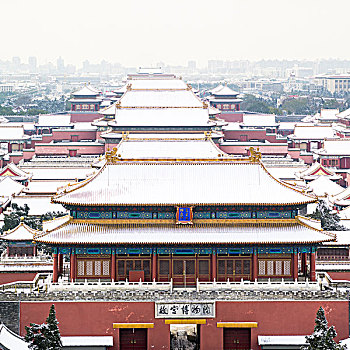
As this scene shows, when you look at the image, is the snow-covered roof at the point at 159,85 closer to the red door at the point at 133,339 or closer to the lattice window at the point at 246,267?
the lattice window at the point at 246,267

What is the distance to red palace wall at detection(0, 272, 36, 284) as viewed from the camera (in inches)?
1367

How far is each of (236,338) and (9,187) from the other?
2383 centimetres

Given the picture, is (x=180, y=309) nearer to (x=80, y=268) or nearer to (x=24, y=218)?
(x=80, y=268)

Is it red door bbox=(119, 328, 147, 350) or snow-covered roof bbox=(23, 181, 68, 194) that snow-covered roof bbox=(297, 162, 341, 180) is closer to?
snow-covered roof bbox=(23, 181, 68, 194)

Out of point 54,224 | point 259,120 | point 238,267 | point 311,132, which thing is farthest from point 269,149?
point 54,224

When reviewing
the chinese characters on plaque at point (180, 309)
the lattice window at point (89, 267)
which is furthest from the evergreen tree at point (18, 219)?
the chinese characters on plaque at point (180, 309)

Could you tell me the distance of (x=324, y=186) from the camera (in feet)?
166

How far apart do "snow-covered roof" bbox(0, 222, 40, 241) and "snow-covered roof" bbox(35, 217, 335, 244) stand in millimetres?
7227

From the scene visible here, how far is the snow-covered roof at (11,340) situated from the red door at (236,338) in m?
7.15

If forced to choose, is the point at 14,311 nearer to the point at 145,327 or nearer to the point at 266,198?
the point at 145,327

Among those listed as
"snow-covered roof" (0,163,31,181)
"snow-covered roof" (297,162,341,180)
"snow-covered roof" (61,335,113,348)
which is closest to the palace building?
"snow-covered roof" (61,335,113,348)

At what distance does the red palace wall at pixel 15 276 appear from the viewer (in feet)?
114

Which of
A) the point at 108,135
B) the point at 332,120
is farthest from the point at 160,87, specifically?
the point at 332,120

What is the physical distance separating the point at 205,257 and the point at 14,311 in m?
7.28
